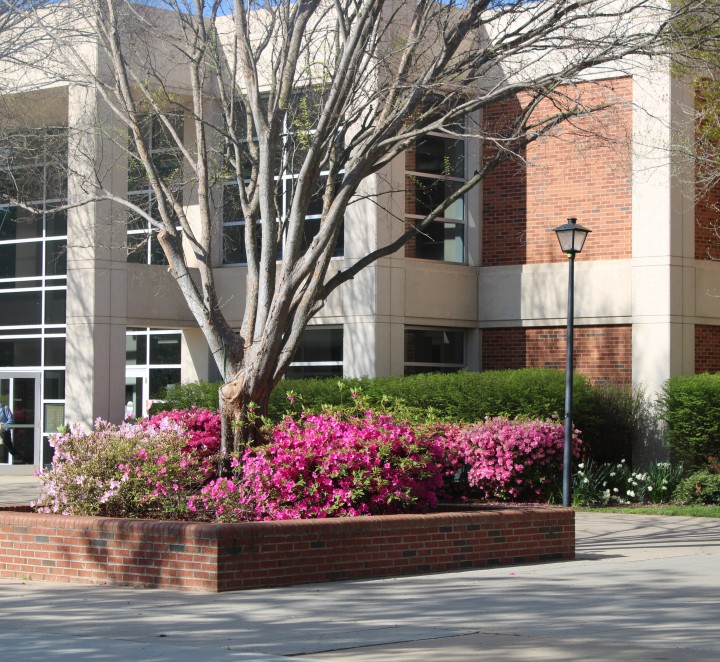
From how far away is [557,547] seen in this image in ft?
43.5

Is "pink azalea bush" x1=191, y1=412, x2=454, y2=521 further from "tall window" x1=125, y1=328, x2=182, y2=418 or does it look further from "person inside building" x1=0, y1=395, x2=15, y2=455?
"person inside building" x1=0, y1=395, x2=15, y2=455

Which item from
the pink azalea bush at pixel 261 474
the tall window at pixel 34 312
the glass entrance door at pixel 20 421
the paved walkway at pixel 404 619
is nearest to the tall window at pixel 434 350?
the tall window at pixel 34 312

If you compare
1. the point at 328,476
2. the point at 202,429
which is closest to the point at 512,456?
the point at 202,429

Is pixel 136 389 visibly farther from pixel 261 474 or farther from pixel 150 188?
pixel 261 474

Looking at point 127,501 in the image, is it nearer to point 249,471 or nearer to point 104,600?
point 249,471

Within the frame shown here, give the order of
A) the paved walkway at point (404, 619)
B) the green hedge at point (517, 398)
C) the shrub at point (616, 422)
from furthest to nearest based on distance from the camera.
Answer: the shrub at point (616, 422)
the green hedge at point (517, 398)
the paved walkway at point (404, 619)

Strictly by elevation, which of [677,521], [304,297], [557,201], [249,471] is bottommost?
[677,521]

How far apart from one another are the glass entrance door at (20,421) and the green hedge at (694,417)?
45.9 ft

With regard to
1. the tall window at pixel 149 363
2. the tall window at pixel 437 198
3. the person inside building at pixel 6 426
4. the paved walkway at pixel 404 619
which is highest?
the tall window at pixel 437 198

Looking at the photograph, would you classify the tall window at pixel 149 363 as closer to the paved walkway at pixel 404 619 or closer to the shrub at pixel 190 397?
the shrub at pixel 190 397

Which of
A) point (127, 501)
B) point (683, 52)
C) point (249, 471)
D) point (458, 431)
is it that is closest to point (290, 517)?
Answer: point (249, 471)

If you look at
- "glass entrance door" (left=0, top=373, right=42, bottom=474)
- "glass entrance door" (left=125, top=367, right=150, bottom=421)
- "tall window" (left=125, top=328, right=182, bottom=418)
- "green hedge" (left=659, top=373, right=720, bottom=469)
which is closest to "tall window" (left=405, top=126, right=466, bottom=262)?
"green hedge" (left=659, top=373, right=720, bottom=469)

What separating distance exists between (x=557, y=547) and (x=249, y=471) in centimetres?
340

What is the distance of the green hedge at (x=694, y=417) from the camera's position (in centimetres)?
2020
